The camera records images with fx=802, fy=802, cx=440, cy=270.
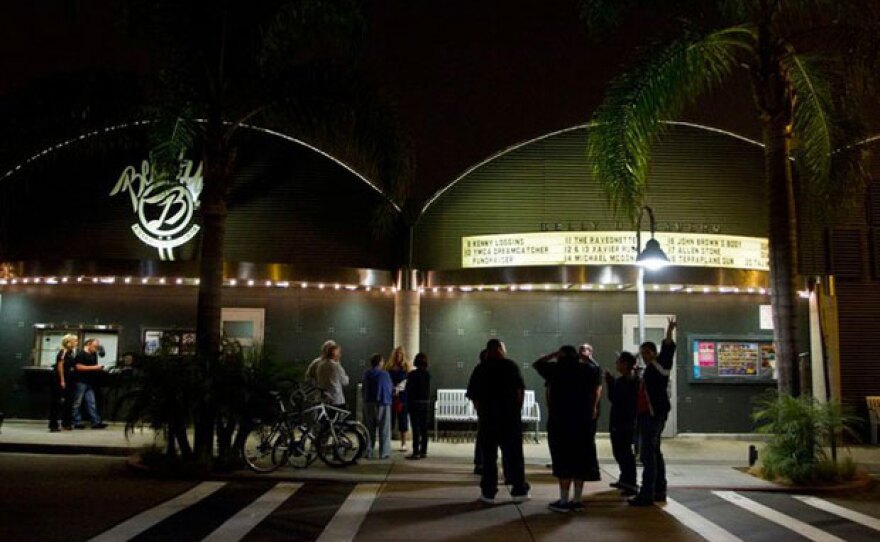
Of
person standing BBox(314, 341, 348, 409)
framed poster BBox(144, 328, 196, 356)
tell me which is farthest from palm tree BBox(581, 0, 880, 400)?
framed poster BBox(144, 328, 196, 356)

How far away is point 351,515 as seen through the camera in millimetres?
9016

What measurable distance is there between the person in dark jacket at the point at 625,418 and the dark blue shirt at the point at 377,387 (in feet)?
13.6

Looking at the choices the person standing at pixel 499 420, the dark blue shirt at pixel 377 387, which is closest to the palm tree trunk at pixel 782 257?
the person standing at pixel 499 420

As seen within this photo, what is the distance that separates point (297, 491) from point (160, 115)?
6.77 meters

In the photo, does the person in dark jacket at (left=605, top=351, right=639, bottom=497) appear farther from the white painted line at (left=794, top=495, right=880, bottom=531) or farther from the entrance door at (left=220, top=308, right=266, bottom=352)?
the entrance door at (left=220, top=308, right=266, bottom=352)

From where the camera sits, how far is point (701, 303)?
57.0 feet

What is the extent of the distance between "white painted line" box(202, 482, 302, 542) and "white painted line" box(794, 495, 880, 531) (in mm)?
6697

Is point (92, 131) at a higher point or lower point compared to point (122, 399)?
higher

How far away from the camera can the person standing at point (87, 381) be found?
624 inches

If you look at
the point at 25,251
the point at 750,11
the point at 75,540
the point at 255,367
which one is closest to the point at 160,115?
the point at 255,367

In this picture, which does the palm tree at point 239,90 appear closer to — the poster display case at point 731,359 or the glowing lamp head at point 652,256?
the glowing lamp head at point 652,256

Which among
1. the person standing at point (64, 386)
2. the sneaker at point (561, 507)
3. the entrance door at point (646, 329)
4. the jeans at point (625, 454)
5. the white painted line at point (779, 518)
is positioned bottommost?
the white painted line at point (779, 518)

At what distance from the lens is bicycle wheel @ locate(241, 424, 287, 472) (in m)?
11.8

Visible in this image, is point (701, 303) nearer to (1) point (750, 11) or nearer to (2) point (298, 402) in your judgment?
(1) point (750, 11)
